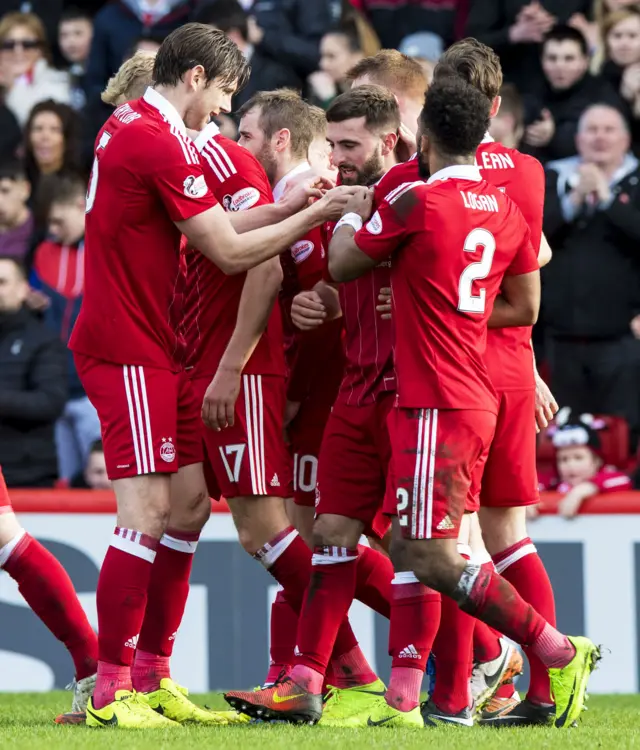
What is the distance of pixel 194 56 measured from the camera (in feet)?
17.3

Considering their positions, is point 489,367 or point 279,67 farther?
point 279,67

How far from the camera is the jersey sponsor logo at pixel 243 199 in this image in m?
5.59

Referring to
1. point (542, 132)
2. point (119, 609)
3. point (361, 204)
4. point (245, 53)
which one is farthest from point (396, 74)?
point (245, 53)

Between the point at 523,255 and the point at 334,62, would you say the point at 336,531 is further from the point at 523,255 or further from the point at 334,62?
the point at 334,62

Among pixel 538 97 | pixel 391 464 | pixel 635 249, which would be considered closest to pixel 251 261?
pixel 391 464

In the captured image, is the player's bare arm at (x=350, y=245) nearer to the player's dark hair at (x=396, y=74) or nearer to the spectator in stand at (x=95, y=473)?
the player's dark hair at (x=396, y=74)

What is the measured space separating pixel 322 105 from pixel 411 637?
563cm

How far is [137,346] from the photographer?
5.16m

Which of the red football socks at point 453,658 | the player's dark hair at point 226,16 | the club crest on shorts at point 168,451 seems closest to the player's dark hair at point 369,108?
the club crest on shorts at point 168,451

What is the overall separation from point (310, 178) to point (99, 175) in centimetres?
85

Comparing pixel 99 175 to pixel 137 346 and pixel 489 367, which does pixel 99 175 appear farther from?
pixel 489 367

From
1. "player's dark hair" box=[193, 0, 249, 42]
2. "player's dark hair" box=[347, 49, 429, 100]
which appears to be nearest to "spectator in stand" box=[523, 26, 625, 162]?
"player's dark hair" box=[193, 0, 249, 42]

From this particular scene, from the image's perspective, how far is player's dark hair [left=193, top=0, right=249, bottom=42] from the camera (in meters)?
10.2

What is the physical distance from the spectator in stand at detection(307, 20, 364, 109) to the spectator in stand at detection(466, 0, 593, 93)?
0.83 meters
